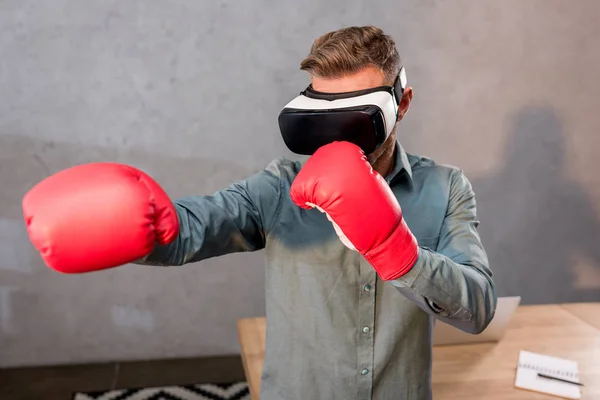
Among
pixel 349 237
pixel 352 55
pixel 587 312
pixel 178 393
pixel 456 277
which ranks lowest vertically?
pixel 178 393

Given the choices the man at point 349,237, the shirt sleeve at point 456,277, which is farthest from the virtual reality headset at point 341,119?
the shirt sleeve at point 456,277

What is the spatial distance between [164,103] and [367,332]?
1736 mm

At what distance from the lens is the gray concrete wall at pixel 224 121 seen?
104 inches

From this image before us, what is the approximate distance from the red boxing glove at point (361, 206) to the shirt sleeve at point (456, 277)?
42 millimetres

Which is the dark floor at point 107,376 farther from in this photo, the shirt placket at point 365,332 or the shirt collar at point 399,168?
the shirt collar at point 399,168

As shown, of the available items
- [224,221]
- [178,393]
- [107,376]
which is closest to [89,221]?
[224,221]

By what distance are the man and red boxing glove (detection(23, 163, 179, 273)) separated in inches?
2.3

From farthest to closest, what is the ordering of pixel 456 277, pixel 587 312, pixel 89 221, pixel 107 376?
pixel 107 376 → pixel 587 312 → pixel 456 277 → pixel 89 221

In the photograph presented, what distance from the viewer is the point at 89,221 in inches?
37.6

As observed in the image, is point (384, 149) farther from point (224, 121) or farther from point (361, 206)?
point (224, 121)

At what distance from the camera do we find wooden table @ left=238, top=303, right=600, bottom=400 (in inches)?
69.0

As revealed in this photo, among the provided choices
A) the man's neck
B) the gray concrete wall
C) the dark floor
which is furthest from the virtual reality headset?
the dark floor

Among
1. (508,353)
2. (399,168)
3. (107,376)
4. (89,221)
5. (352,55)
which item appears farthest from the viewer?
(107,376)

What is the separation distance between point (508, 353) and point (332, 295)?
0.91 m
